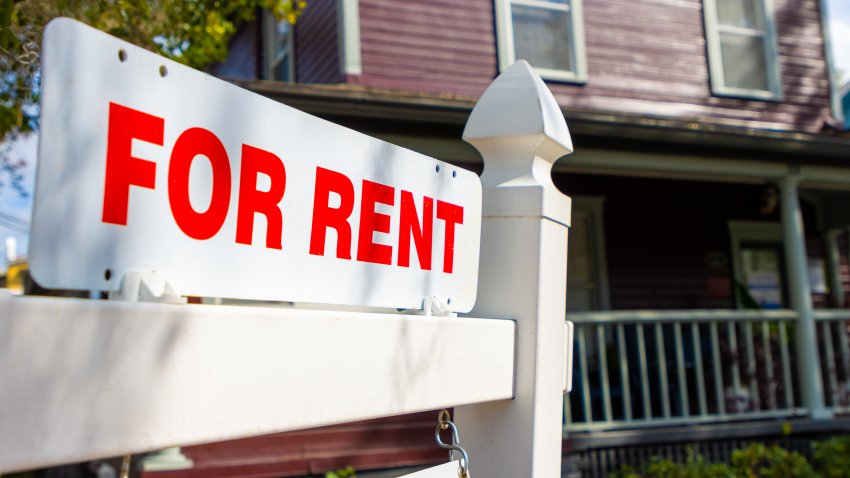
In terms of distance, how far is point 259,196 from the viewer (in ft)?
3.90

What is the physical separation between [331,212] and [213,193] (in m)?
0.24

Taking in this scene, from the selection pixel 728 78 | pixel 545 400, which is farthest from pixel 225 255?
pixel 728 78

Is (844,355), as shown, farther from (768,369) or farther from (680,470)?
(680,470)

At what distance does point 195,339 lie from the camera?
1.02 metres

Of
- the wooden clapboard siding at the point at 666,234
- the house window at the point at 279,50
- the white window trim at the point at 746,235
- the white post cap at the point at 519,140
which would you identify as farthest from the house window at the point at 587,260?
the white post cap at the point at 519,140

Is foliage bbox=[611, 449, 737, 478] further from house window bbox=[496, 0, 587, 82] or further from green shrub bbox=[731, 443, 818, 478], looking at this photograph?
house window bbox=[496, 0, 587, 82]

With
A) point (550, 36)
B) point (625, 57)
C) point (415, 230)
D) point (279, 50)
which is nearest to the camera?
point (415, 230)

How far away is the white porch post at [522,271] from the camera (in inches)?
65.8

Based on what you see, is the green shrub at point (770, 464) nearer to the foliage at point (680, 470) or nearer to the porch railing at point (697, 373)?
the foliage at point (680, 470)

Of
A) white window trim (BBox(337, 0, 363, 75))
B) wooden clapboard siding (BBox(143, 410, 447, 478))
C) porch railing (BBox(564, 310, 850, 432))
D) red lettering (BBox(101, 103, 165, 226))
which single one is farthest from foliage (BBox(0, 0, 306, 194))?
porch railing (BBox(564, 310, 850, 432))

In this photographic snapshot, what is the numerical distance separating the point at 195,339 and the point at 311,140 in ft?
1.30

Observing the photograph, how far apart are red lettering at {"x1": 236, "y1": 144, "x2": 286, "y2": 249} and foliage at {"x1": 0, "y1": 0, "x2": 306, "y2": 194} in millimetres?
1537

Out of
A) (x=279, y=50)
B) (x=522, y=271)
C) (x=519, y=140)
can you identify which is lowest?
(x=522, y=271)

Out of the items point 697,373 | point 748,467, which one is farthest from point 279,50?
point 748,467
